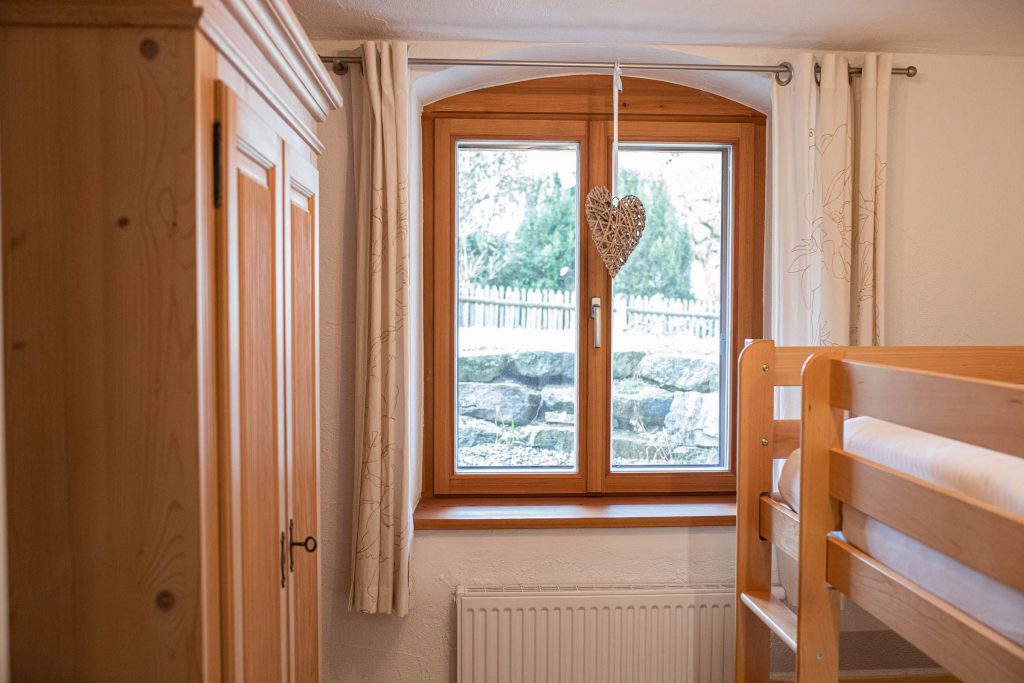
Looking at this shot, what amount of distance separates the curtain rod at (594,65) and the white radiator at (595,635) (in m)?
1.58

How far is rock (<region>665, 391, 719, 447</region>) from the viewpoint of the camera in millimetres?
2666

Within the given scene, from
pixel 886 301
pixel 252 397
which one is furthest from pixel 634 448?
pixel 252 397

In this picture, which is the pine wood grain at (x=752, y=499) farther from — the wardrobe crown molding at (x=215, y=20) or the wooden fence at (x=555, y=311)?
the wardrobe crown molding at (x=215, y=20)

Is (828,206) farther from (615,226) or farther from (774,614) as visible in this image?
(774,614)

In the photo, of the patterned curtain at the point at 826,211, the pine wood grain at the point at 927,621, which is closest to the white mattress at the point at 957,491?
the pine wood grain at the point at 927,621

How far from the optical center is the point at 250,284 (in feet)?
3.57

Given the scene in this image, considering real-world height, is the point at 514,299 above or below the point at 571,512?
above

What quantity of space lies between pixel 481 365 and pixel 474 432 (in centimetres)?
23

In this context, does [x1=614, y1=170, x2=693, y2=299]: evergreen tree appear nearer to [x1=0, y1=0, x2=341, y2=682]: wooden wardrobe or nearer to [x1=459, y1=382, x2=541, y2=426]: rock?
[x1=459, y1=382, x2=541, y2=426]: rock

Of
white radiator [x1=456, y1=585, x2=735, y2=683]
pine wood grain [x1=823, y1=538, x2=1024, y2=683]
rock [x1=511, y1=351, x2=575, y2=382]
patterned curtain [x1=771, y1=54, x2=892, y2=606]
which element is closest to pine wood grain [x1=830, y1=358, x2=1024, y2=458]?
pine wood grain [x1=823, y1=538, x2=1024, y2=683]

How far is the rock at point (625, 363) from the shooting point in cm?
265

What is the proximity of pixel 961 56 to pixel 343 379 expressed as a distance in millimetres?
2194

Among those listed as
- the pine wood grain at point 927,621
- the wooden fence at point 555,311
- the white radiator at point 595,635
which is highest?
the wooden fence at point 555,311

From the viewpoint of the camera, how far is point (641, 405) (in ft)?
8.73
